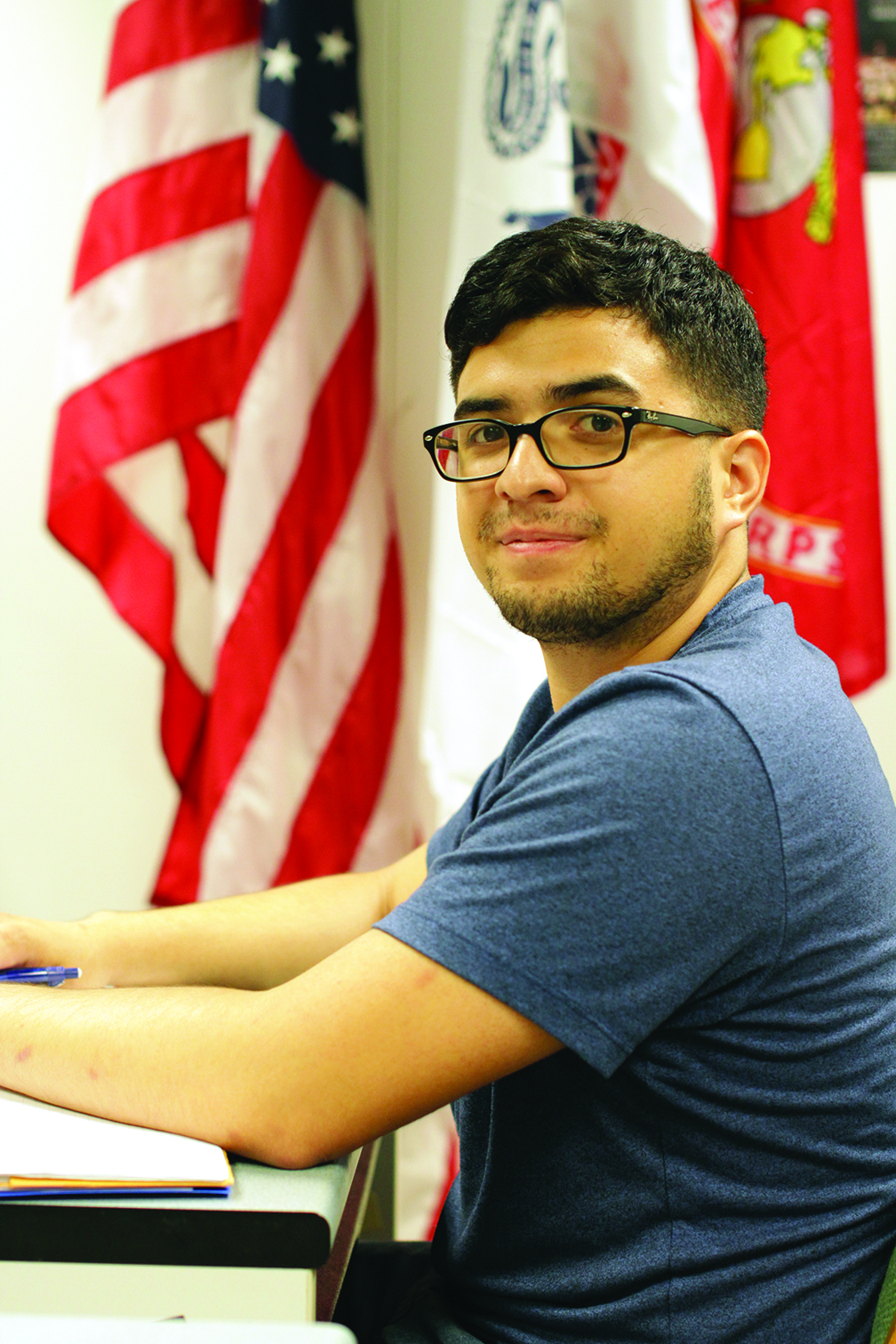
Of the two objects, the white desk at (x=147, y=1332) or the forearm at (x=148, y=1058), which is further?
the forearm at (x=148, y=1058)

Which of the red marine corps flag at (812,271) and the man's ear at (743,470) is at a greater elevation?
the red marine corps flag at (812,271)

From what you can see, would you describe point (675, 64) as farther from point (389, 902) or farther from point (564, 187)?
point (389, 902)

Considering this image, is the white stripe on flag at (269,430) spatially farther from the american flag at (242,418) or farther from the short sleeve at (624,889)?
the short sleeve at (624,889)

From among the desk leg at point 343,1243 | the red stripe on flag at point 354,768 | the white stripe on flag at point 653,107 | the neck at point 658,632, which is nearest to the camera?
the desk leg at point 343,1243

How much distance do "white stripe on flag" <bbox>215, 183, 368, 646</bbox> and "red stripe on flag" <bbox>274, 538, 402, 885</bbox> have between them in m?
0.30

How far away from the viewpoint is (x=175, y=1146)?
2.70ft

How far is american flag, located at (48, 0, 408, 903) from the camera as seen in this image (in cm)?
215

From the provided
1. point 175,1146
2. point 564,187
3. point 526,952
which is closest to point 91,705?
point 564,187

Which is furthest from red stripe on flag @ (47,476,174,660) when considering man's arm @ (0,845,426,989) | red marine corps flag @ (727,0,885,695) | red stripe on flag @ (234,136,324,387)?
red marine corps flag @ (727,0,885,695)

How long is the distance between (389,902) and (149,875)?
115cm

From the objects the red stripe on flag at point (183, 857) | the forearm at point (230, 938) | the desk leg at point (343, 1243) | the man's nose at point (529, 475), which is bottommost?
the desk leg at point (343, 1243)

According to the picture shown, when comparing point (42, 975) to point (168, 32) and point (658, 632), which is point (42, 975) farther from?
point (168, 32)

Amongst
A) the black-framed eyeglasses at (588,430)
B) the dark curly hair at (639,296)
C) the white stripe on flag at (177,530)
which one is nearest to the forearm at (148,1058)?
the black-framed eyeglasses at (588,430)

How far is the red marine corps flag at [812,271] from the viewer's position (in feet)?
6.73
